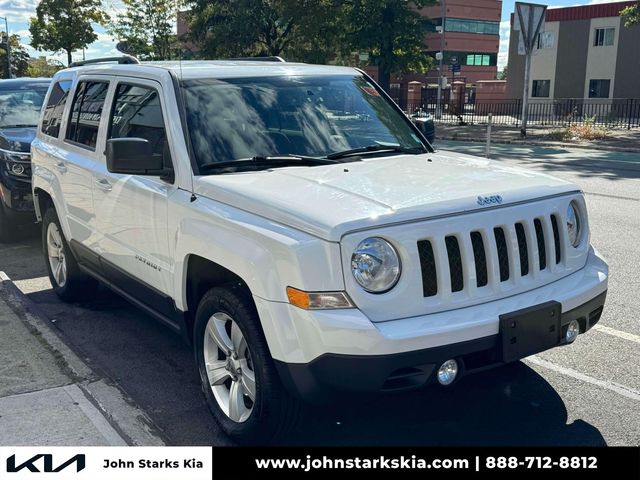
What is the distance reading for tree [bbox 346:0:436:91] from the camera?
31.8m

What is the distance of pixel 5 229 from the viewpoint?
8883 millimetres

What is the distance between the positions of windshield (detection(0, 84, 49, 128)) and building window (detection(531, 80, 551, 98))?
44.1 m

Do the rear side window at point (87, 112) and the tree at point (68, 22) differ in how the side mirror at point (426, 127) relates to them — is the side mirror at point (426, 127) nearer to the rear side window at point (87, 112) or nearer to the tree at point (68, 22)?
the rear side window at point (87, 112)

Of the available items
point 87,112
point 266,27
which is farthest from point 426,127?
point 266,27

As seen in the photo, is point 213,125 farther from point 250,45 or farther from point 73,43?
point 73,43

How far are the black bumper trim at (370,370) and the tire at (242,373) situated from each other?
149 mm

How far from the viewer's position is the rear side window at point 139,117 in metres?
4.44

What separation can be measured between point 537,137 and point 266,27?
1547 cm

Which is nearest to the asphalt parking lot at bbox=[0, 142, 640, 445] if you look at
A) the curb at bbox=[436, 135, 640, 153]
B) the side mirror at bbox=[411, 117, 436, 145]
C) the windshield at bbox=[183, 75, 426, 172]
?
the windshield at bbox=[183, 75, 426, 172]

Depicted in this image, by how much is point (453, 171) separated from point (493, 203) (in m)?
0.66

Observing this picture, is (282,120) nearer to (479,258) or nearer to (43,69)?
(479,258)

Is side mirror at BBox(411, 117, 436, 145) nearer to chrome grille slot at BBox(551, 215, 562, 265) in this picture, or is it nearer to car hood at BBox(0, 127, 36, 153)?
chrome grille slot at BBox(551, 215, 562, 265)

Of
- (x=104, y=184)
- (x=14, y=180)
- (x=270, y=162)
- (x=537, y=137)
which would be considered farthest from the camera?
(x=537, y=137)

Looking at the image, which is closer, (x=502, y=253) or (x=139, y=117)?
(x=502, y=253)
